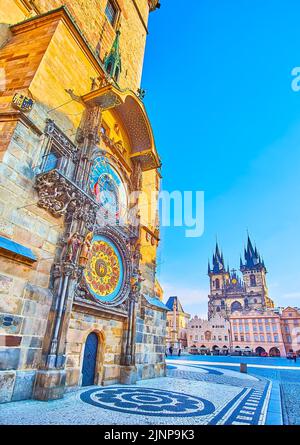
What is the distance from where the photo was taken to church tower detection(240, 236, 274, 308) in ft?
277

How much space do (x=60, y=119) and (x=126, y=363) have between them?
8327 millimetres

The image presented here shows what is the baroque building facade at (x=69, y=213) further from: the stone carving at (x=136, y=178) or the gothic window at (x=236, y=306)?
the gothic window at (x=236, y=306)

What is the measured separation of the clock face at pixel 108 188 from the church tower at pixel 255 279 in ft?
276

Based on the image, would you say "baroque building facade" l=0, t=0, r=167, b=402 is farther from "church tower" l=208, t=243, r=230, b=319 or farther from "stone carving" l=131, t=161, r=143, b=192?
"church tower" l=208, t=243, r=230, b=319

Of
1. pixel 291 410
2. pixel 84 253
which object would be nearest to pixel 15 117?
pixel 84 253

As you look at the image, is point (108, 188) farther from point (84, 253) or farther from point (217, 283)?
point (217, 283)

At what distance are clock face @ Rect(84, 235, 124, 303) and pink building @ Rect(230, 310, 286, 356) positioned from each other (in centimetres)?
6425

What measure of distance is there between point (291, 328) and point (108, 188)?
2844 inches

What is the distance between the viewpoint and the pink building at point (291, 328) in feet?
206

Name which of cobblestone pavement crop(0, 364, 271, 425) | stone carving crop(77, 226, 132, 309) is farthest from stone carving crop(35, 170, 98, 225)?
cobblestone pavement crop(0, 364, 271, 425)

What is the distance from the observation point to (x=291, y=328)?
6525 cm

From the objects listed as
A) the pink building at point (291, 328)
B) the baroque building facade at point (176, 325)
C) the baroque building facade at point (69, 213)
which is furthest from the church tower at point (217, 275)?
the baroque building facade at point (69, 213)
